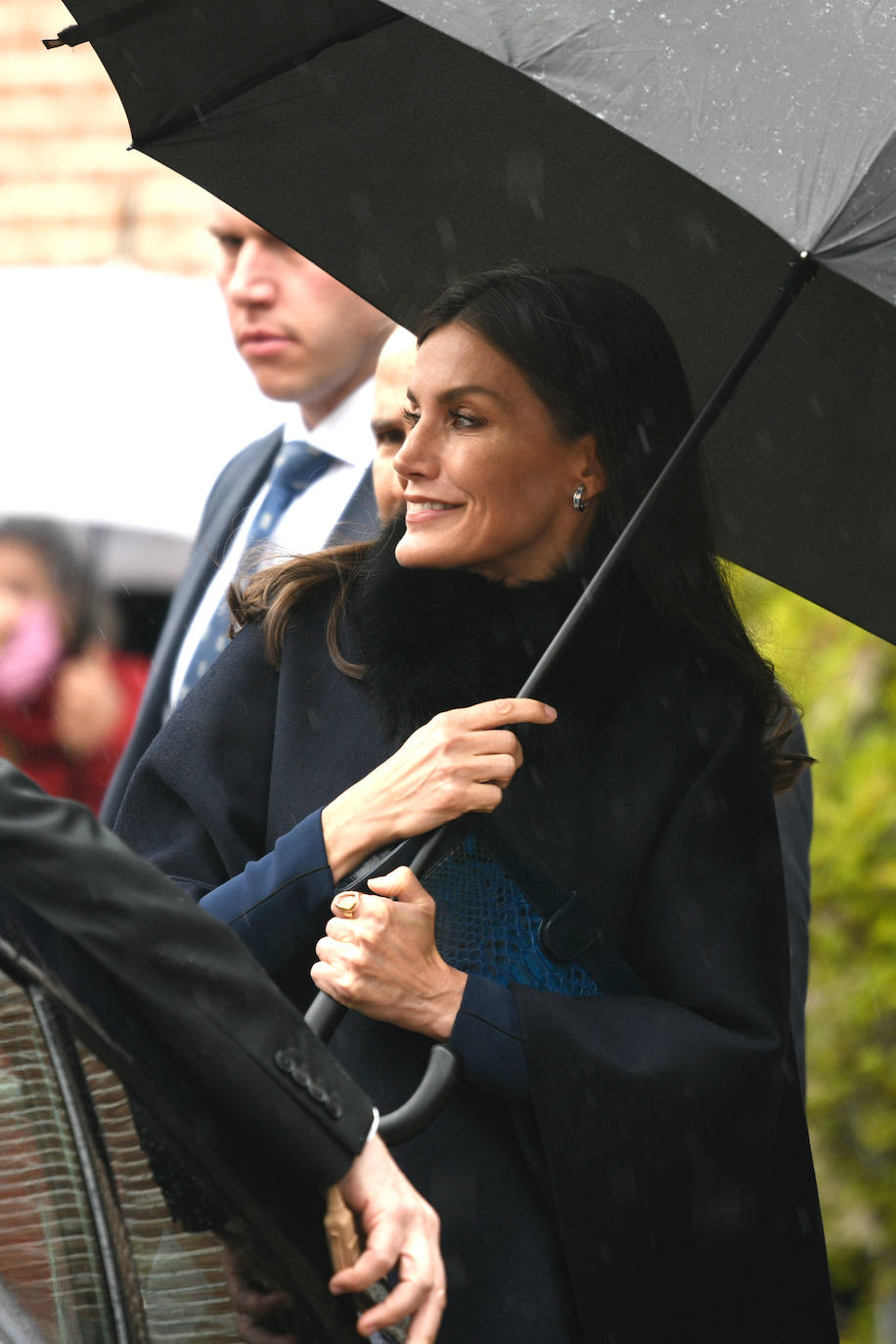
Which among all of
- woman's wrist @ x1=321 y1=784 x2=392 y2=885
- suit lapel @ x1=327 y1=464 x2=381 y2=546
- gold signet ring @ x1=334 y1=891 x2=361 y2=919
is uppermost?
suit lapel @ x1=327 y1=464 x2=381 y2=546

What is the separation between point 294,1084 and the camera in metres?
1.84

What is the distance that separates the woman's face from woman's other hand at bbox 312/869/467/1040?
0.53 meters

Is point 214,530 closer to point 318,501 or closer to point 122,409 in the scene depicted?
point 318,501

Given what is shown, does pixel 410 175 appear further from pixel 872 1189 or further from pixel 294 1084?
pixel 872 1189

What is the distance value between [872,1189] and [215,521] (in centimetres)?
220

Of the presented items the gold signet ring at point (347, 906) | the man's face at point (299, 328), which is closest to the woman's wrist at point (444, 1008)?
the gold signet ring at point (347, 906)

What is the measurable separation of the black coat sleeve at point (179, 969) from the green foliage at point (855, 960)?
2.93m

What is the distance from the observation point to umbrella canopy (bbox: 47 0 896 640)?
3076 mm

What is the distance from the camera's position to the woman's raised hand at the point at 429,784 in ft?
8.33

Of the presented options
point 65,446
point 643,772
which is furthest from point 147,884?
point 65,446

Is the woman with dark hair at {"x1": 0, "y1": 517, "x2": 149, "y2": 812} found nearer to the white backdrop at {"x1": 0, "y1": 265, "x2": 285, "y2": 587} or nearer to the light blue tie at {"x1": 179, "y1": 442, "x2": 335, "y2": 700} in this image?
the white backdrop at {"x1": 0, "y1": 265, "x2": 285, "y2": 587}

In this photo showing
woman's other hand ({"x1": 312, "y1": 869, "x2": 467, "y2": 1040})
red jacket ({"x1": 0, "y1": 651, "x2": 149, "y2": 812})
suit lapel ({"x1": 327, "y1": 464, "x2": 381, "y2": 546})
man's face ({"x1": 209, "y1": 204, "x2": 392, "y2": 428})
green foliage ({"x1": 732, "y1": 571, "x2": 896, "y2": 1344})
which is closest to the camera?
woman's other hand ({"x1": 312, "y1": 869, "x2": 467, "y2": 1040})

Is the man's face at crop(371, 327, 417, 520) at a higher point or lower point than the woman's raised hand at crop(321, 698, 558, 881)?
higher

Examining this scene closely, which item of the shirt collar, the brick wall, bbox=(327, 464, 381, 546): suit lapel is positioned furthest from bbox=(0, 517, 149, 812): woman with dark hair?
bbox=(327, 464, 381, 546): suit lapel
